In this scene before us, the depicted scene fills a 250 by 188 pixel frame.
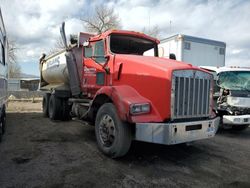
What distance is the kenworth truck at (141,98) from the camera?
4.68 metres

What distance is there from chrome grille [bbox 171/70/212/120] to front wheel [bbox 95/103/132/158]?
98cm

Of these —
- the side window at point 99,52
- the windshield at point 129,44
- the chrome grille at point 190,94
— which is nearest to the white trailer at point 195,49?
the windshield at point 129,44

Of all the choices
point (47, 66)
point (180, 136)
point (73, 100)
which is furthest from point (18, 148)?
point (47, 66)

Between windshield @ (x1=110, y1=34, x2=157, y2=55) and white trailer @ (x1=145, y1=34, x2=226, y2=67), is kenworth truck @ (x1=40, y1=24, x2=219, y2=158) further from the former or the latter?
white trailer @ (x1=145, y1=34, x2=226, y2=67)

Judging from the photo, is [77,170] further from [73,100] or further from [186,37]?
[186,37]

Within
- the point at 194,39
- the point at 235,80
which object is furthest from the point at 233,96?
the point at 194,39

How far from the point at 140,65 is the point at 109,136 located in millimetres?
1589

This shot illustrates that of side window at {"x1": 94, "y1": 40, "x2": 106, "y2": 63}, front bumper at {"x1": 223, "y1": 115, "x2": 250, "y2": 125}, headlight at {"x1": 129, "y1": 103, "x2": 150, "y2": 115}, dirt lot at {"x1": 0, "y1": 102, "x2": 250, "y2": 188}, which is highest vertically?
side window at {"x1": 94, "y1": 40, "x2": 106, "y2": 63}

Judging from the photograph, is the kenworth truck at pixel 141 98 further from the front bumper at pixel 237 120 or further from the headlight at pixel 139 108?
the front bumper at pixel 237 120

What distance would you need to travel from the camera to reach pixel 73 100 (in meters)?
8.12

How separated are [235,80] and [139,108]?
5.30m

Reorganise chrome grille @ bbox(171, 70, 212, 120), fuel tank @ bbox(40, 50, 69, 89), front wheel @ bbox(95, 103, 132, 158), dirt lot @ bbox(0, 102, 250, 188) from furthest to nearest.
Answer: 1. fuel tank @ bbox(40, 50, 69, 89)
2. front wheel @ bbox(95, 103, 132, 158)
3. chrome grille @ bbox(171, 70, 212, 120)
4. dirt lot @ bbox(0, 102, 250, 188)

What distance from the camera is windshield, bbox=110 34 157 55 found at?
6375 millimetres

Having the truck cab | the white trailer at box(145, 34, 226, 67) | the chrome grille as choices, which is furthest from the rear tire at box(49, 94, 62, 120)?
the chrome grille
